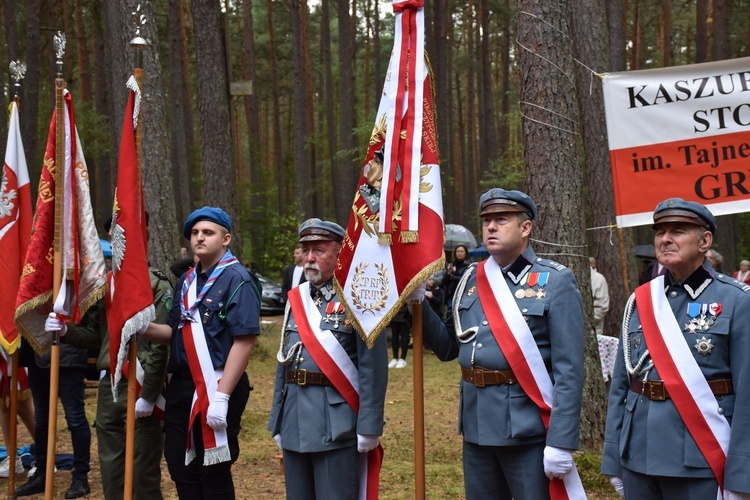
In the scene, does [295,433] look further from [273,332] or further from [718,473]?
[273,332]

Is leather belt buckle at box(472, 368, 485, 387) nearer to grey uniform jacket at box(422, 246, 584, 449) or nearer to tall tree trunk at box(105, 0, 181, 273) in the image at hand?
grey uniform jacket at box(422, 246, 584, 449)

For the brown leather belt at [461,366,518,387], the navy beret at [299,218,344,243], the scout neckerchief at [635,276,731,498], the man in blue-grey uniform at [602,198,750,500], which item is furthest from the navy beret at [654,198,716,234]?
the navy beret at [299,218,344,243]

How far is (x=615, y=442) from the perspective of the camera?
13.6 ft

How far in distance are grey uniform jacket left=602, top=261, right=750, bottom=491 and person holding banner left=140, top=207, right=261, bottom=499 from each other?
6.99 feet

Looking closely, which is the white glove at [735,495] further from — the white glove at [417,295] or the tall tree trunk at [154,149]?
the tall tree trunk at [154,149]

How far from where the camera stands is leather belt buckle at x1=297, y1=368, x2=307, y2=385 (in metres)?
4.73

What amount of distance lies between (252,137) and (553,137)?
27198 millimetres

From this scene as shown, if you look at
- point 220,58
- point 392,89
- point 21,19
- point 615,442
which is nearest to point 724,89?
point 392,89

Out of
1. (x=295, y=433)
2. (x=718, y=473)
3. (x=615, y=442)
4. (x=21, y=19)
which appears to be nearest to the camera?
(x=718, y=473)

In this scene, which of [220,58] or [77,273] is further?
[220,58]

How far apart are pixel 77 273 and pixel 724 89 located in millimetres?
5054

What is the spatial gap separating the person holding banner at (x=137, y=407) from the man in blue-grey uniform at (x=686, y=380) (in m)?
2.92

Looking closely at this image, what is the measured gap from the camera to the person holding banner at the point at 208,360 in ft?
16.6

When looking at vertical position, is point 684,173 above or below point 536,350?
above
